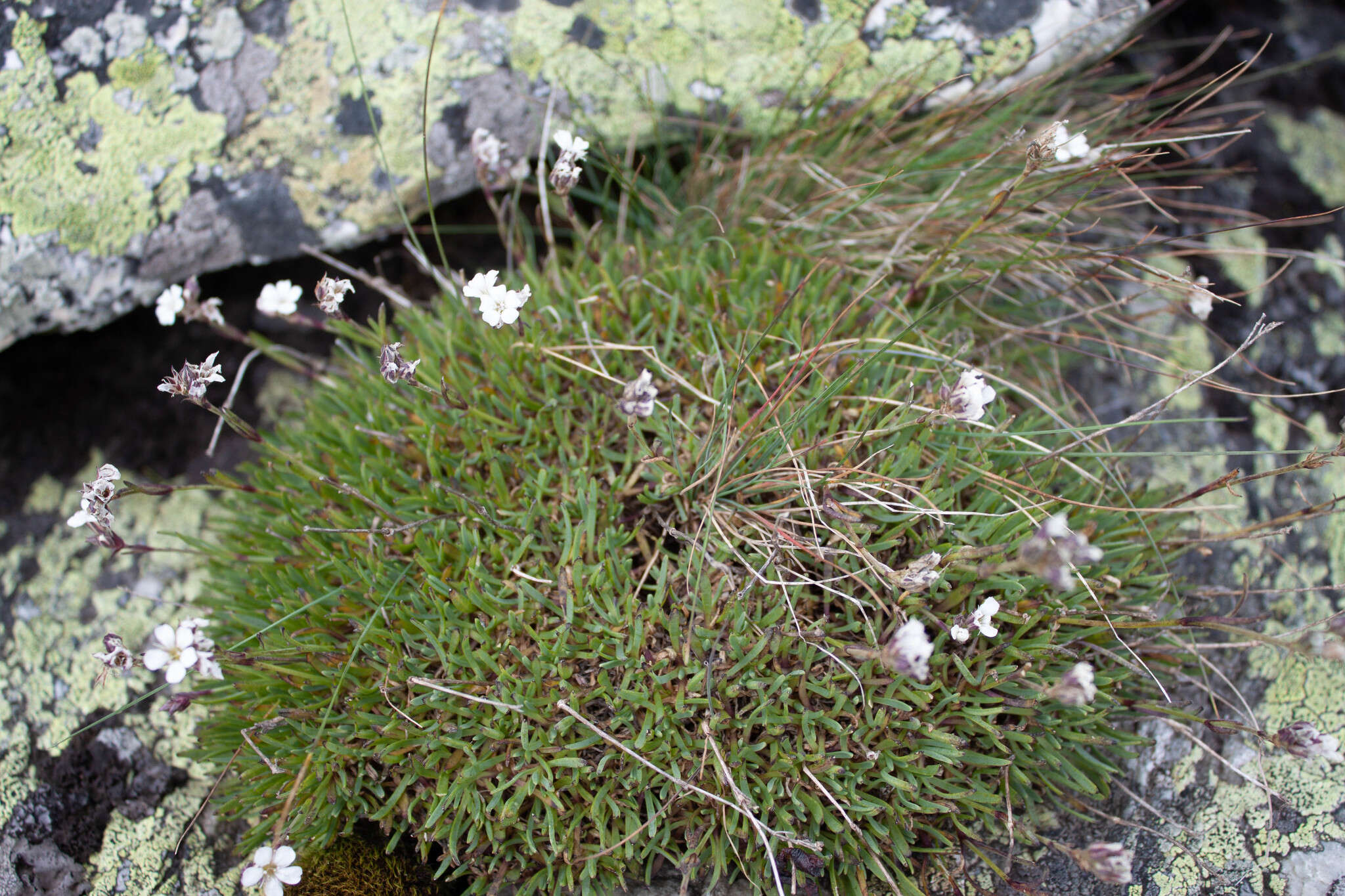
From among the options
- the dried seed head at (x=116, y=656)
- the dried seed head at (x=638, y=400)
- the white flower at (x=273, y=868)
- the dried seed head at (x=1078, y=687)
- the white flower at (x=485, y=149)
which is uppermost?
the white flower at (x=485, y=149)

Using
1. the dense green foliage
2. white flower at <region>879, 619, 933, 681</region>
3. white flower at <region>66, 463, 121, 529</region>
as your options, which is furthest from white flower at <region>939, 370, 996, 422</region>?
white flower at <region>66, 463, 121, 529</region>

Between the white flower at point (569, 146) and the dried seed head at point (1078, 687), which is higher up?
the white flower at point (569, 146)

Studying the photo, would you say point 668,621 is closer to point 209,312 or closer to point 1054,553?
point 1054,553

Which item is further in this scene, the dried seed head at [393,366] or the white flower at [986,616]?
the dried seed head at [393,366]

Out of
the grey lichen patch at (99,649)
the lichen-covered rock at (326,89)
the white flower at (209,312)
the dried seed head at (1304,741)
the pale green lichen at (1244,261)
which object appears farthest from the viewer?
the pale green lichen at (1244,261)

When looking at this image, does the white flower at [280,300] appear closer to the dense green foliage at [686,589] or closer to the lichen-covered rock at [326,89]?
the dense green foliage at [686,589]

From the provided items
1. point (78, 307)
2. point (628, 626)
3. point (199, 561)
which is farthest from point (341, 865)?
point (78, 307)

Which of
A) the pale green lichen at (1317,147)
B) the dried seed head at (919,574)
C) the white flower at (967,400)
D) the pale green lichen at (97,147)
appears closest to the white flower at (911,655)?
the dried seed head at (919,574)
